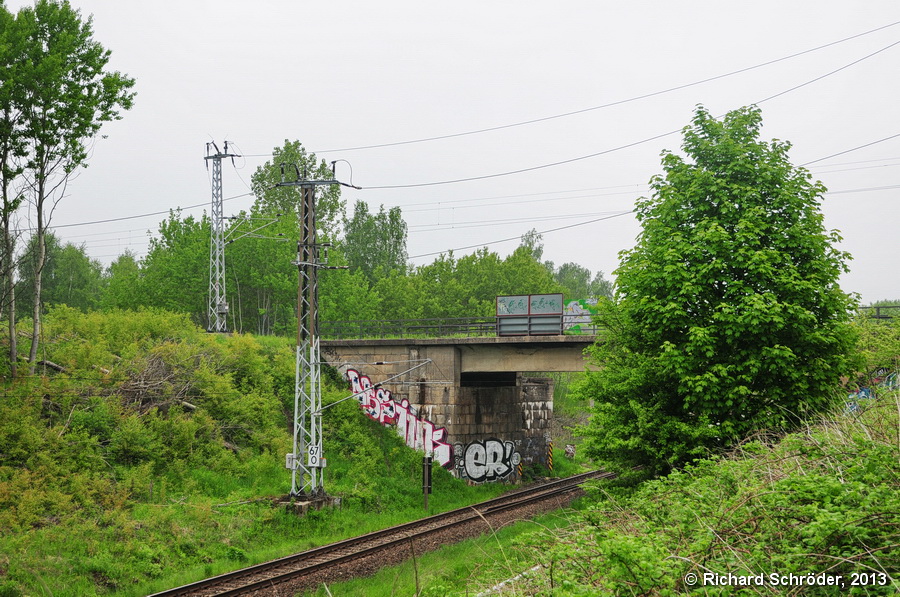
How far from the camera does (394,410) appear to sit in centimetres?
3356

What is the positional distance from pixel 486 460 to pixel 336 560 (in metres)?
15.7

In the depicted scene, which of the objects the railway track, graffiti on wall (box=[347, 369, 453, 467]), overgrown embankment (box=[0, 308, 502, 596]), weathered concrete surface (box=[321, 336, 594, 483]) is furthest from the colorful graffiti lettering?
the railway track

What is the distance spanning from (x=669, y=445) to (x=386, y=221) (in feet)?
170

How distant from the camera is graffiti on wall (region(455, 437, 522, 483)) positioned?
3303 cm

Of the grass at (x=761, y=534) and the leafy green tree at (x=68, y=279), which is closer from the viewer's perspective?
the grass at (x=761, y=534)

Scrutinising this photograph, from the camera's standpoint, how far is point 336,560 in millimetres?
19188

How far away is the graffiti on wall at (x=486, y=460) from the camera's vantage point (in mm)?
33031

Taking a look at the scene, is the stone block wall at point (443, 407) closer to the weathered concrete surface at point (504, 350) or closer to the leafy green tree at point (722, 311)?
the weathered concrete surface at point (504, 350)

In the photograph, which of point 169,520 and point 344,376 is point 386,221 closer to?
point 344,376

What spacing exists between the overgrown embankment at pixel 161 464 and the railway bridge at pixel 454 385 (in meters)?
1.12

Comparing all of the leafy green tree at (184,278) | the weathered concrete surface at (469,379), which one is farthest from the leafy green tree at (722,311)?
the leafy green tree at (184,278)

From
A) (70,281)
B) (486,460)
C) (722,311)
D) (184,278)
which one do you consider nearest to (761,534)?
(722,311)

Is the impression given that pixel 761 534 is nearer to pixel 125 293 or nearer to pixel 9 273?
pixel 9 273

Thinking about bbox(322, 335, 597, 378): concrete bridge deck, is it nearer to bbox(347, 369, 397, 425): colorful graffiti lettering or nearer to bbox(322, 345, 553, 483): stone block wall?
bbox(322, 345, 553, 483): stone block wall
